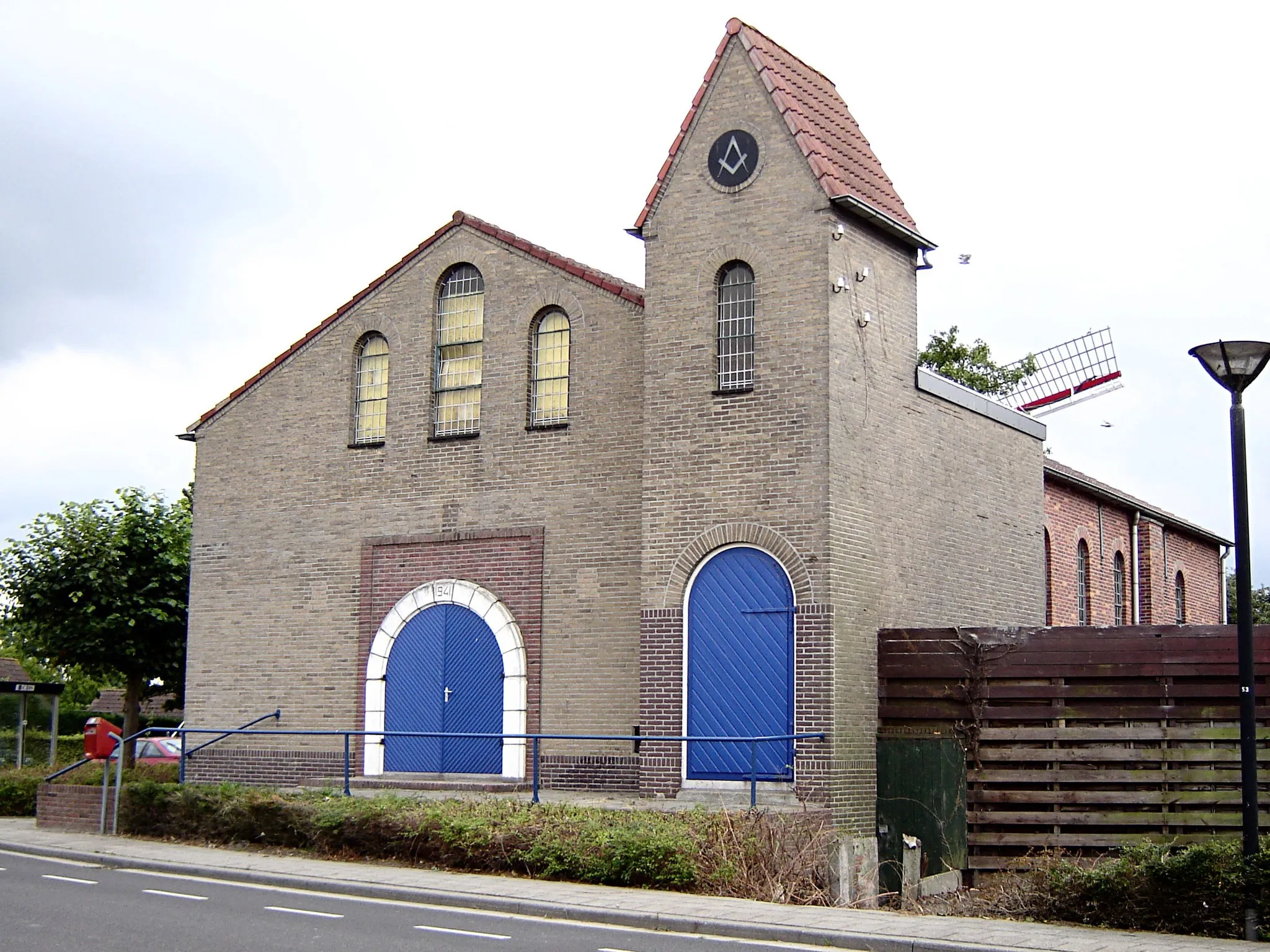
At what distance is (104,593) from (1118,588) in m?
21.0

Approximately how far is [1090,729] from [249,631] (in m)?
13.7

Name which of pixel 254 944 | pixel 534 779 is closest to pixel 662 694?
pixel 534 779

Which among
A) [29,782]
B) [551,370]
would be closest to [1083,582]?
[551,370]

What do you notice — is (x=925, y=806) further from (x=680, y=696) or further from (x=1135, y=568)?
(x=1135, y=568)

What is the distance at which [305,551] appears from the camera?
24219 millimetres

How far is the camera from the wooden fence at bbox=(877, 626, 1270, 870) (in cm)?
1702

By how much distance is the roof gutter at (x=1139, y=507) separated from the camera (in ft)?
93.0

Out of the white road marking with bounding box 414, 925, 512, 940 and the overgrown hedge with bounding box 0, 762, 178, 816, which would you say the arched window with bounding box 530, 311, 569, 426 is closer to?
the overgrown hedge with bounding box 0, 762, 178, 816

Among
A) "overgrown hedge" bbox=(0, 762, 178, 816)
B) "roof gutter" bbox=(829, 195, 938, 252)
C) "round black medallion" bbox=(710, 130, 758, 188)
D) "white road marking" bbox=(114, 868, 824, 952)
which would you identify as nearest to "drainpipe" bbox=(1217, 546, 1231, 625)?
"roof gutter" bbox=(829, 195, 938, 252)

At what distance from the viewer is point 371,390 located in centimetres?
2419

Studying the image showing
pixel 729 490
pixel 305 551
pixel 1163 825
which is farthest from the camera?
pixel 305 551

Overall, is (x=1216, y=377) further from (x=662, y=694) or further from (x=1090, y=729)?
(x=662, y=694)

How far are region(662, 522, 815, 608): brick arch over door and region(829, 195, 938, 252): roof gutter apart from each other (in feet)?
14.2

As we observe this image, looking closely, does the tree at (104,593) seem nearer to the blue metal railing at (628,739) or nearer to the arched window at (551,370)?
the blue metal railing at (628,739)
